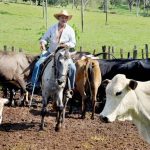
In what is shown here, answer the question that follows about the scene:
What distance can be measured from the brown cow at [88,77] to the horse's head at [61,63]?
164cm

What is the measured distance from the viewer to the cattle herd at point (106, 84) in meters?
6.21

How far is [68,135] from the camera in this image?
9.82 metres

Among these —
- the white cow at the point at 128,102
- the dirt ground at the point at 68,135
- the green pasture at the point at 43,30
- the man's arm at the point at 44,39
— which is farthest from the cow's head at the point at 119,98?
the green pasture at the point at 43,30

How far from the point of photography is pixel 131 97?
6289 mm

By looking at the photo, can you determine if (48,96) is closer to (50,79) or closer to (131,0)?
(50,79)

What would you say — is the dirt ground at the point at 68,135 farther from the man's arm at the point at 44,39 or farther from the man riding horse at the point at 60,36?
the man's arm at the point at 44,39

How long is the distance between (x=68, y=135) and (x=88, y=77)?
2180 millimetres

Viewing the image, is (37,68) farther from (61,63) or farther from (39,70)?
(61,63)

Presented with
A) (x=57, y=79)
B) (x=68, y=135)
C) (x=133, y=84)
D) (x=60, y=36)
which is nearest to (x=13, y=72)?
(x=60, y=36)

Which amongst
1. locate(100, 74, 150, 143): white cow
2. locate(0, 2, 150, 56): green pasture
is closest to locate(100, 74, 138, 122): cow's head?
locate(100, 74, 150, 143): white cow

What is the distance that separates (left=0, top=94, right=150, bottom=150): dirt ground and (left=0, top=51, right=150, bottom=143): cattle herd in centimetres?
55

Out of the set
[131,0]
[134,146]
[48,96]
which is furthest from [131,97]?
[131,0]

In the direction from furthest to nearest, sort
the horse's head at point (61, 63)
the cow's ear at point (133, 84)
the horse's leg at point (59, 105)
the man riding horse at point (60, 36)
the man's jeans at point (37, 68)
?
the man's jeans at point (37, 68) → the man riding horse at point (60, 36) → the horse's leg at point (59, 105) → the horse's head at point (61, 63) → the cow's ear at point (133, 84)

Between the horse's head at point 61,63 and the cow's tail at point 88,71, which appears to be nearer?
the horse's head at point 61,63
